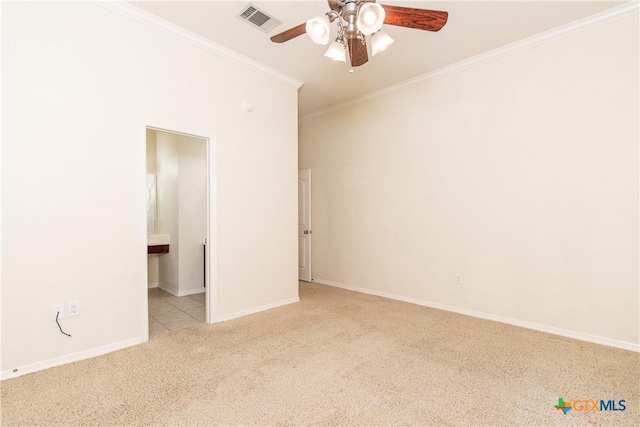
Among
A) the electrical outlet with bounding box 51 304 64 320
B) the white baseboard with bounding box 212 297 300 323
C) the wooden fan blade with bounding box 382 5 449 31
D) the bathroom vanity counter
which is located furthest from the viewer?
the bathroom vanity counter

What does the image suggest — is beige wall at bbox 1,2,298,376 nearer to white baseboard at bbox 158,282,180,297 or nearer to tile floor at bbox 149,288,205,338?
tile floor at bbox 149,288,205,338

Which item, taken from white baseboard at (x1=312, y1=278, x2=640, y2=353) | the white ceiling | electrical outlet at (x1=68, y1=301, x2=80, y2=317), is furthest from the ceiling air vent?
white baseboard at (x1=312, y1=278, x2=640, y2=353)

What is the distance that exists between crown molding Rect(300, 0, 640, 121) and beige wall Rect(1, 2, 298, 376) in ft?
6.91

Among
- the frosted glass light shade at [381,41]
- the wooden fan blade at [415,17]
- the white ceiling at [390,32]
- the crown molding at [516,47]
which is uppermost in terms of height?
the white ceiling at [390,32]

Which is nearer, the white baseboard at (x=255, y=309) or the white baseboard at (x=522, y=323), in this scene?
the white baseboard at (x=522, y=323)

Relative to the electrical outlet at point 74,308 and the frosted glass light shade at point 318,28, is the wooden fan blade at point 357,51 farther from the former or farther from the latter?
the electrical outlet at point 74,308

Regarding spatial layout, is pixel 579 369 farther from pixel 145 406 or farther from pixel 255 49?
pixel 255 49

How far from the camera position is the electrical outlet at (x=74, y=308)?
2523mm

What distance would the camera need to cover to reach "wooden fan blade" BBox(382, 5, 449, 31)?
192 cm

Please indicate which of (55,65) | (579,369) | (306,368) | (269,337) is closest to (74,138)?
(55,65)

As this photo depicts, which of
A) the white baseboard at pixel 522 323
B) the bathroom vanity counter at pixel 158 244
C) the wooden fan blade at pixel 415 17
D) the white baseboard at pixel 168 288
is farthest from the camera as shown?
the white baseboard at pixel 168 288

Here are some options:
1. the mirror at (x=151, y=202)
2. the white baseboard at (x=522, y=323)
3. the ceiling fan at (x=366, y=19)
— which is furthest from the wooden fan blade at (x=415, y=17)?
the mirror at (x=151, y=202)

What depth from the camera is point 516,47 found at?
131 inches

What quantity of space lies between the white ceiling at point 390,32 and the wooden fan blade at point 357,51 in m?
0.71
